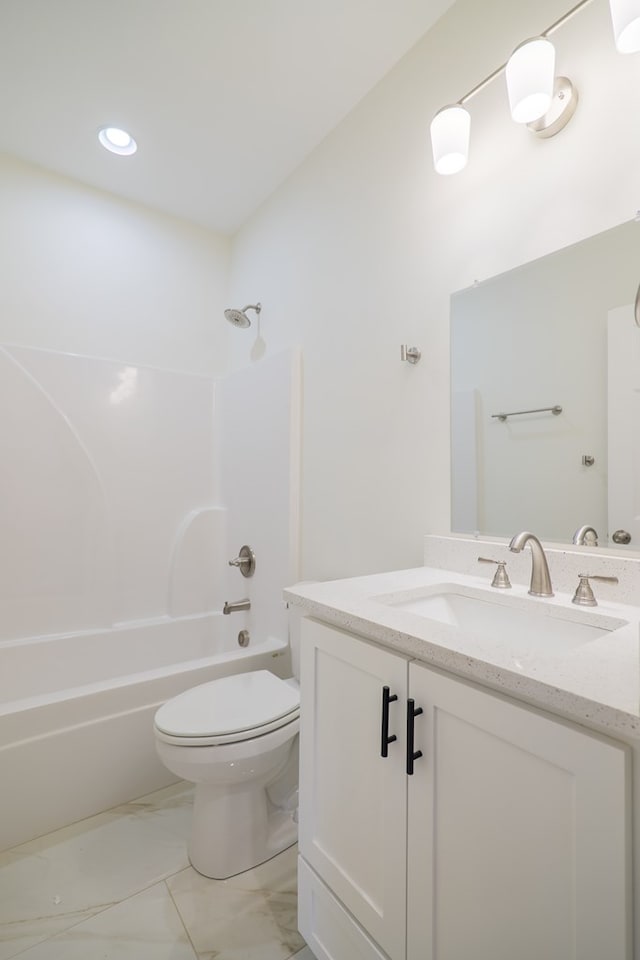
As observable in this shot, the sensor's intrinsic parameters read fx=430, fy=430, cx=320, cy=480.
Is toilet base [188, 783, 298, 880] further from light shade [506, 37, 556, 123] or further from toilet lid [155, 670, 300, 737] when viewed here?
light shade [506, 37, 556, 123]

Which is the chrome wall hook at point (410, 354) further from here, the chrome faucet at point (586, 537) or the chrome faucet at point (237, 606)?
the chrome faucet at point (237, 606)

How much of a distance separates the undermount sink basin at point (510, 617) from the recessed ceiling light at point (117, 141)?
2.24 meters

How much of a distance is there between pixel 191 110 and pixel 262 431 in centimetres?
136

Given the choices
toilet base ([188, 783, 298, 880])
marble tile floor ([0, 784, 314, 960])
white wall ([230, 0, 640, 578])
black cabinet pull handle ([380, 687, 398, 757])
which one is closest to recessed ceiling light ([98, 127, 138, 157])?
white wall ([230, 0, 640, 578])

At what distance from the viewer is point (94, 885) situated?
4.17 ft

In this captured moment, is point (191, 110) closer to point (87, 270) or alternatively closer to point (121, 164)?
point (121, 164)

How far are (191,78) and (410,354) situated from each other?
4.45 feet

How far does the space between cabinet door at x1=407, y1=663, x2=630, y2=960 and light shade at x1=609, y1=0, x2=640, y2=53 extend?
1.27 metres

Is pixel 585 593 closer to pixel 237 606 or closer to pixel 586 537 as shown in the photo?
pixel 586 537

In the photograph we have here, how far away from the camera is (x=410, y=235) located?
1.48 meters

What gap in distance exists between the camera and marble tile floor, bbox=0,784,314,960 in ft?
3.58

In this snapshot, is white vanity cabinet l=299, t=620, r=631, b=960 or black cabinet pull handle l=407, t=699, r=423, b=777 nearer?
white vanity cabinet l=299, t=620, r=631, b=960

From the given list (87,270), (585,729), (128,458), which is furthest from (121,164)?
(585,729)

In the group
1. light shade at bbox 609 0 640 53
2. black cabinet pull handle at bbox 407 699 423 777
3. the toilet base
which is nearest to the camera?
black cabinet pull handle at bbox 407 699 423 777
